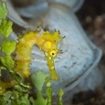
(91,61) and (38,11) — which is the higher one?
(38,11)

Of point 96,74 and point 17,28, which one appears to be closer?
point 17,28

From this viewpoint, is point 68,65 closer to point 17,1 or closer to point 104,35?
point 17,1

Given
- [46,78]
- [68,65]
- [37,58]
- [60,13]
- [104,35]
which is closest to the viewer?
[46,78]

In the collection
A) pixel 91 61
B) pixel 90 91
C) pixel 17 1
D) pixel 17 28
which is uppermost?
pixel 17 1

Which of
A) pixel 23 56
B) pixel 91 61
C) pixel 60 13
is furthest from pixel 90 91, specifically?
pixel 23 56

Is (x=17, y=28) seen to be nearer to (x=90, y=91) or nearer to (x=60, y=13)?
(x=60, y=13)

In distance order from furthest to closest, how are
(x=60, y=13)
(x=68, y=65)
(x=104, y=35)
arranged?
(x=104, y=35) → (x=60, y=13) → (x=68, y=65)
